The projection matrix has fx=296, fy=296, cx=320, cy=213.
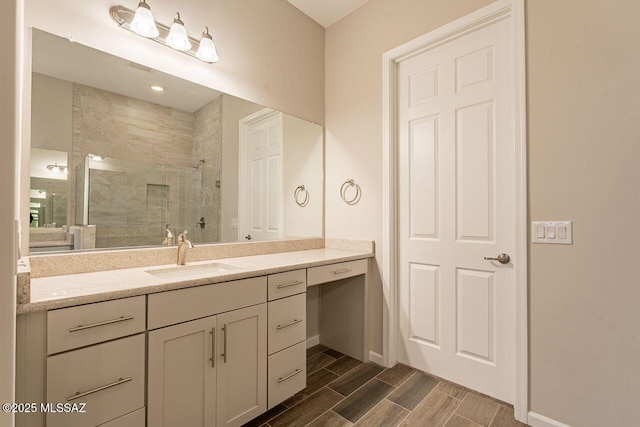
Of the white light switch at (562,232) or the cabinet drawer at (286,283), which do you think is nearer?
the white light switch at (562,232)

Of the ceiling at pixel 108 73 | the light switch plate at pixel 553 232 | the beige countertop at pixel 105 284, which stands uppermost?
the ceiling at pixel 108 73

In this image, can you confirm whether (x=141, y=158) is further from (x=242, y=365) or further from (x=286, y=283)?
(x=242, y=365)

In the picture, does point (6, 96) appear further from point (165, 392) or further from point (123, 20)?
point (123, 20)

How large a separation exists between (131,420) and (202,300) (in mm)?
499

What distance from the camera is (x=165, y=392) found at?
1247mm

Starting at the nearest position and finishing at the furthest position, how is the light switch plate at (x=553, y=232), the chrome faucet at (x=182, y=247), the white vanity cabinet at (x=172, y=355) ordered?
the white vanity cabinet at (x=172, y=355)
the light switch plate at (x=553, y=232)
the chrome faucet at (x=182, y=247)

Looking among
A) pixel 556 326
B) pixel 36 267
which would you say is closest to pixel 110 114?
pixel 36 267

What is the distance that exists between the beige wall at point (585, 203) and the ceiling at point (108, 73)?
76.7 inches

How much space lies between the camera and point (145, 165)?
1.72 metres

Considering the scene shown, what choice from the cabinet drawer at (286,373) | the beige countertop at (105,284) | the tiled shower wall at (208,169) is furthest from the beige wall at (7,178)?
the tiled shower wall at (208,169)

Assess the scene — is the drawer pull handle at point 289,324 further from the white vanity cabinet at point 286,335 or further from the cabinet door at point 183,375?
the cabinet door at point 183,375

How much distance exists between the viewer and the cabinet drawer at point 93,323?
1.01 m

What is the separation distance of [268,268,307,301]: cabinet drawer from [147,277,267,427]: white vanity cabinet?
6cm

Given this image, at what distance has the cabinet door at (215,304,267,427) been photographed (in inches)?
56.1
